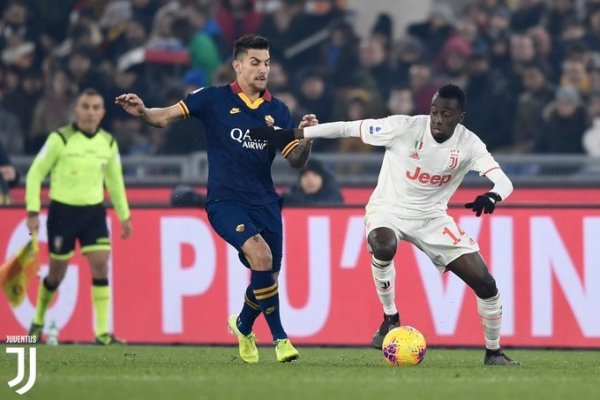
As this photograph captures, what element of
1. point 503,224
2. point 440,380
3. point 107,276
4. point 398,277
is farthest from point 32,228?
point 440,380

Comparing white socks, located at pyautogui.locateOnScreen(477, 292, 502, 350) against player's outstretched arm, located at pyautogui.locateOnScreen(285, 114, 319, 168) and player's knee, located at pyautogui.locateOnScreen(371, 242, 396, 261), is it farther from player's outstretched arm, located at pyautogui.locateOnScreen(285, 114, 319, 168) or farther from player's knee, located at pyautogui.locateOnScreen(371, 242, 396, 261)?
player's outstretched arm, located at pyautogui.locateOnScreen(285, 114, 319, 168)

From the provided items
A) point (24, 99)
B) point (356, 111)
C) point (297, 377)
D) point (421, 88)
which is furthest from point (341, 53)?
point (297, 377)

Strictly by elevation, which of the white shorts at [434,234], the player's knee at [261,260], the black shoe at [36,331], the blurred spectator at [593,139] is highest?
the blurred spectator at [593,139]

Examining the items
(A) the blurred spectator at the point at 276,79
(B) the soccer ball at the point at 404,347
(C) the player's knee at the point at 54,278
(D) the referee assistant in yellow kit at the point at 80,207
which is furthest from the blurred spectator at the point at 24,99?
(B) the soccer ball at the point at 404,347

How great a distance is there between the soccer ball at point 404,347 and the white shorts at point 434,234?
69 cm

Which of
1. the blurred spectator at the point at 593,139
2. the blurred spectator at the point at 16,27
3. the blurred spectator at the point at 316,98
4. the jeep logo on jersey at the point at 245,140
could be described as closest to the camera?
the jeep logo on jersey at the point at 245,140

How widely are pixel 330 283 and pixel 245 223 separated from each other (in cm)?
390

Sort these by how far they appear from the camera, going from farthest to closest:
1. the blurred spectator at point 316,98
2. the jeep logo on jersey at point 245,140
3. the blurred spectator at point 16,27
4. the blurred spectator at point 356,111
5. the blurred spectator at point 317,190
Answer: the blurred spectator at point 16,27 < the blurred spectator at point 316,98 < the blurred spectator at point 356,111 < the blurred spectator at point 317,190 < the jeep logo on jersey at point 245,140

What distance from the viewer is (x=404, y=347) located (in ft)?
37.8

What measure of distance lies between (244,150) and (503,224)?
166 inches

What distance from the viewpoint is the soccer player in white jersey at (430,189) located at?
459 inches

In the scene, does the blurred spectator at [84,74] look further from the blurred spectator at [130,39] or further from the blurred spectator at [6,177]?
the blurred spectator at [6,177]

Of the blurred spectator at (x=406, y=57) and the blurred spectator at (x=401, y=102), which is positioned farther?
the blurred spectator at (x=406, y=57)

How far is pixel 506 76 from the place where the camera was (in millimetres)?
19578
